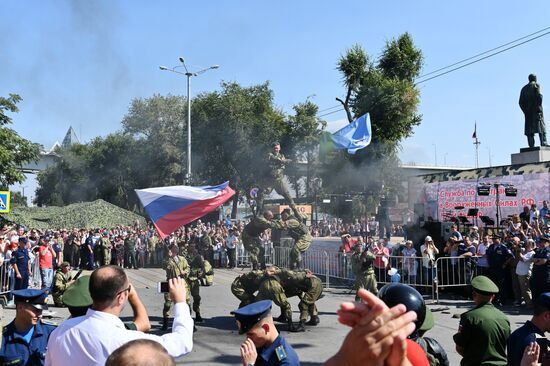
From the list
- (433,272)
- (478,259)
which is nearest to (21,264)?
(433,272)

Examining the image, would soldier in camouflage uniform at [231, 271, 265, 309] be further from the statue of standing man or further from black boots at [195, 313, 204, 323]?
the statue of standing man

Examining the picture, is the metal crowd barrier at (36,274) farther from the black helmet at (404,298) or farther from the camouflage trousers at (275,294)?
the black helmet at (404,298)

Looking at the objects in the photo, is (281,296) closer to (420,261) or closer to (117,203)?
(420,261)

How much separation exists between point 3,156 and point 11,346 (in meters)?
23.7

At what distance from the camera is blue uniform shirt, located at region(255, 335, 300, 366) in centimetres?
392

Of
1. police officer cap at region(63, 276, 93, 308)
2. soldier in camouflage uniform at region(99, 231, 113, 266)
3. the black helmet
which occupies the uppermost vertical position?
the black helmet

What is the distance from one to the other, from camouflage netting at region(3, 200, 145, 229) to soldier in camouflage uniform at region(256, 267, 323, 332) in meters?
35.1

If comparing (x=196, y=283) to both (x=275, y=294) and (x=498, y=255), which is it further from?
(x=498, y=255)

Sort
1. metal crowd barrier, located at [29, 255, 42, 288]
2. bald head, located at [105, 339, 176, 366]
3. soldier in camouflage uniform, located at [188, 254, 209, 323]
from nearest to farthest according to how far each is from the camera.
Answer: bald head, located at [105, 339, 176, 366] < soldier in camouflage uniform, located at [188, 254, 209, 323] < metal crowd barrier, located at [29, 255, 42, 288]

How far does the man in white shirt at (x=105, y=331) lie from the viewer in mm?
3059

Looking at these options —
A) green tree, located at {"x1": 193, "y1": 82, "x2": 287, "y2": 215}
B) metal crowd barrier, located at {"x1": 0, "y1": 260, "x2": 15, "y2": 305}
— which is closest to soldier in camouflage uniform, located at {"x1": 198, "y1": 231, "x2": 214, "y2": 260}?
metal crowd barrier, located at {"x1": 0, "y1": 260, "x2": 15, "y2": 305}

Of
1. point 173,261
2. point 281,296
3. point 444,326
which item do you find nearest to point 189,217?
point 173,261

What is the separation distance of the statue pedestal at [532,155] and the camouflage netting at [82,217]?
3082 cm

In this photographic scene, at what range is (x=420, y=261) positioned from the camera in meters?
16.2
